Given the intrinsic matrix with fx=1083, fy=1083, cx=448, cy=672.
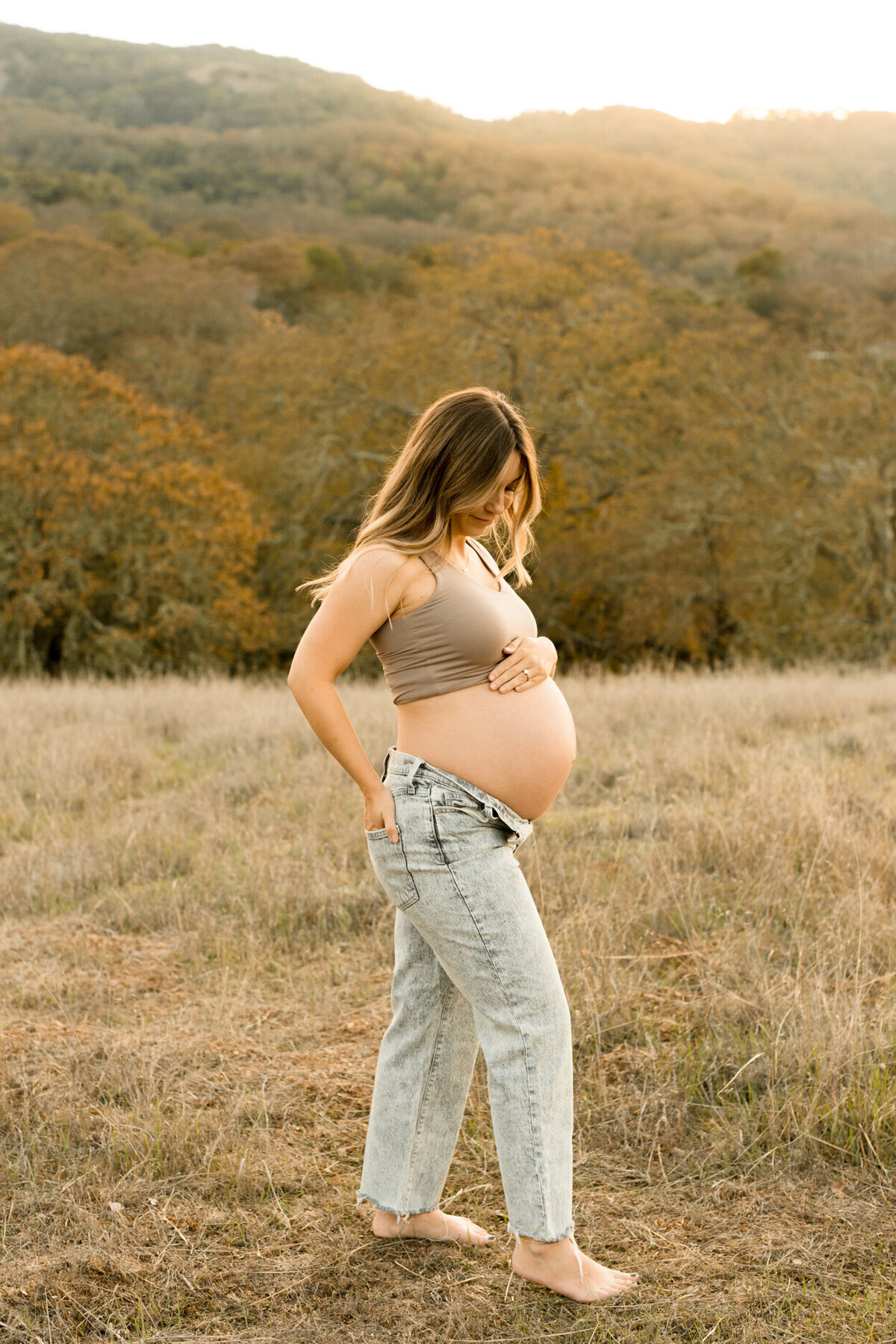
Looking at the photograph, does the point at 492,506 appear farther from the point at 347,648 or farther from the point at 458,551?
the point at 347,648

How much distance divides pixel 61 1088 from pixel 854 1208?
226cm

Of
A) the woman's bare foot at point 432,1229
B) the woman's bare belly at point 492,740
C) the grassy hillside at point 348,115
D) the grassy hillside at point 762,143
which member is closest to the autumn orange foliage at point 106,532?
the woman's bare foot at point 432,1229

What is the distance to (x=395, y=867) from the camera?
2.28 meters

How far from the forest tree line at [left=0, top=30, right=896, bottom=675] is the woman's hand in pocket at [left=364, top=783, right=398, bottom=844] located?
1365 cm

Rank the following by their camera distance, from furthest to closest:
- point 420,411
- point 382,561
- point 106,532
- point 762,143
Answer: point 762,143, point 420,411, point 106,532, point 382,561

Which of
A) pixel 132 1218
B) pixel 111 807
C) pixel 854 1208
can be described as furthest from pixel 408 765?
pixel 111 807

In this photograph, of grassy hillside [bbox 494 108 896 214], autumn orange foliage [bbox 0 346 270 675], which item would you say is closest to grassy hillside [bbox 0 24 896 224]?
grassy hillside [bbox 494 108 896 214]

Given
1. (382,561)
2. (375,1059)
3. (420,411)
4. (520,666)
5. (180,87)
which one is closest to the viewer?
(382,561)

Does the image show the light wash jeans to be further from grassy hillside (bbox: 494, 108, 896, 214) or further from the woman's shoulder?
grassy hillside (bbox: 494, 108, 896, 214)

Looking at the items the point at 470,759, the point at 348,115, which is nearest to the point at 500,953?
the point at 470,759

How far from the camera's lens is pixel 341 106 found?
89.9 m

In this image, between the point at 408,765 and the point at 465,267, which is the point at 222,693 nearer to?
the point at 408,765

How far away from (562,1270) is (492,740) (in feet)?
3.81

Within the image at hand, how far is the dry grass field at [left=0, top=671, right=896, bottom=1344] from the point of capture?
8.05 ft
